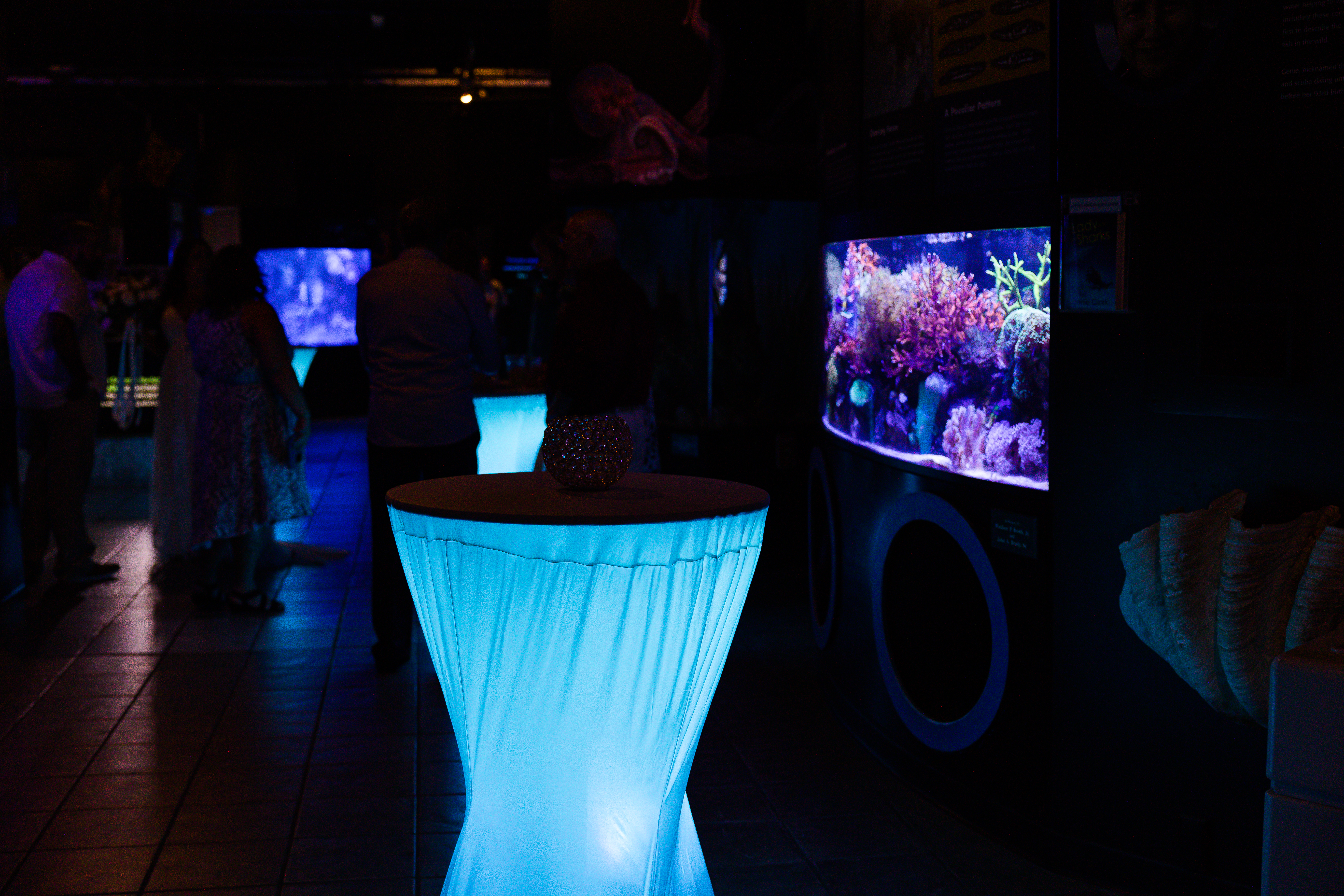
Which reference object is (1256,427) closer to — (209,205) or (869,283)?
(869,283)

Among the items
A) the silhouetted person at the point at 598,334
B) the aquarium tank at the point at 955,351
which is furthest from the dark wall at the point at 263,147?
the aquarium tank at the point at 955,351

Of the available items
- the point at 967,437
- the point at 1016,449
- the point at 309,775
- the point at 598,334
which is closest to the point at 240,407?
the point at 598,334

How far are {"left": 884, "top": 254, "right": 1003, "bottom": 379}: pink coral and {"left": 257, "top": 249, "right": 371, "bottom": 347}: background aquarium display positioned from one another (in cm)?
1140

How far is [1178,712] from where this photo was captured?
8.66ft

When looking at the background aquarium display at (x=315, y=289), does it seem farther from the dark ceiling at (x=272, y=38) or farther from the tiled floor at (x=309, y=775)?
the tiled floor at (x=309, y=775)

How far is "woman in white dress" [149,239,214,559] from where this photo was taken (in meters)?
5.72

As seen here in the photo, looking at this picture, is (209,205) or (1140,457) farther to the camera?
(209,205)

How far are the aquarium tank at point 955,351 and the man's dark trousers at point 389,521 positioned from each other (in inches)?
54.8

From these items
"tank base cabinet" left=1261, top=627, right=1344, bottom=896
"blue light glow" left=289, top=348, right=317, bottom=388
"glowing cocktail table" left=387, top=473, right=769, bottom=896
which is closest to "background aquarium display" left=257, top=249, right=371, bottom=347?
"blue light glow" left=289, top=348, right=317, bottom=388

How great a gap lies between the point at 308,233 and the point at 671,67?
913 cm

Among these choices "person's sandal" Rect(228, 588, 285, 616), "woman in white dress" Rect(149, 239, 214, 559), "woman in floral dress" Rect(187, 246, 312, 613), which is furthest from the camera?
"woman in white dress" Rect(149, 239, 214, 559)

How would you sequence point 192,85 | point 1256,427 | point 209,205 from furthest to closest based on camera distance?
point 209,205
point 192,85
point 1256,427

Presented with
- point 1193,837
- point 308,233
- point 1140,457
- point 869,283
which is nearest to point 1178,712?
point 1193,837

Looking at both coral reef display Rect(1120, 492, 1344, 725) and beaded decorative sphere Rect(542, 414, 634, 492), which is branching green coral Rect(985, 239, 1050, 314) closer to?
coral reef display Rect(1120, 492, 1344, 725)
